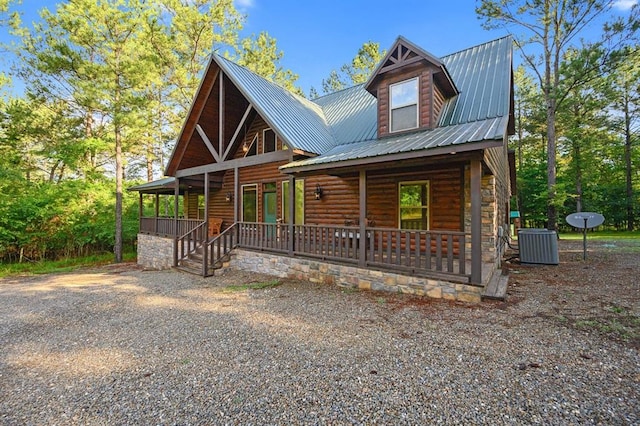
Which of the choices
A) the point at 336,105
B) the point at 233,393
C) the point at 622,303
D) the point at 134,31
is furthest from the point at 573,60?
the point at 134,31

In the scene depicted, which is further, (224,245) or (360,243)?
(224,245)

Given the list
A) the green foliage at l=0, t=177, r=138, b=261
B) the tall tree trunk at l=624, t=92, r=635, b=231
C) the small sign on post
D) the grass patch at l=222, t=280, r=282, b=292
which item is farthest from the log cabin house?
the tall tree trunk at l=624, t=92, r=635, b=231

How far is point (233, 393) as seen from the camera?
2.88 m

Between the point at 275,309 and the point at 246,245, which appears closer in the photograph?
the point at 275,309

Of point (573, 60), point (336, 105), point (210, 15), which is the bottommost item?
point (336, 105)

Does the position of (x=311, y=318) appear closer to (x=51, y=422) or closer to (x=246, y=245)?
(x=51, y=422)

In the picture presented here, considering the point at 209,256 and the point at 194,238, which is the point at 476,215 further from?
the point at 194,238

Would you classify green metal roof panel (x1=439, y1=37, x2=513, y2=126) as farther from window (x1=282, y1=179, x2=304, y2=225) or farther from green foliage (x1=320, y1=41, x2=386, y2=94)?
green foliage (x1=320, y1=41, x2=386, y2=94)

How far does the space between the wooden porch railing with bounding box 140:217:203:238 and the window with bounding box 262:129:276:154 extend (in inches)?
148

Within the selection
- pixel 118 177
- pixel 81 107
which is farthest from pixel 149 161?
pixel 118 177

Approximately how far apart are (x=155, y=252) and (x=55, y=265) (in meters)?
5.17

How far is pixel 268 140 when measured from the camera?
38.8 ft

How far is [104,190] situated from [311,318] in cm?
1716

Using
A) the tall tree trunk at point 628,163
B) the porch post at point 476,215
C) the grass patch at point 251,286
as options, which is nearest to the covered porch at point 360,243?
the porch post at point 476,215
